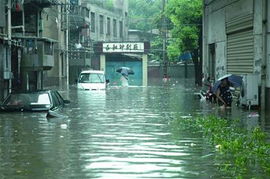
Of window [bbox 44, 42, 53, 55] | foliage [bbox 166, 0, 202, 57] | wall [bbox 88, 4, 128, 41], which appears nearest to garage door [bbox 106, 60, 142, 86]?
wall [bbox 88, 4, 128, 41]

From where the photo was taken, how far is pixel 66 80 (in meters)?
50.0

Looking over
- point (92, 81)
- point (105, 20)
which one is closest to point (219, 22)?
point (92, 81)

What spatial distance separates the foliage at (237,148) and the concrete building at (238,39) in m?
6.09

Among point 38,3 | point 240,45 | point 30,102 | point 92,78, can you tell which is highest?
point 38,3

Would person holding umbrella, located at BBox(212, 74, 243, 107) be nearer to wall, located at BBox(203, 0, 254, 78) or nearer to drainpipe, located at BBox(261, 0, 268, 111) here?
wall, located at BBox(203, 0, 254, 78)

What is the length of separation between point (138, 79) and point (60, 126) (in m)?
55.3

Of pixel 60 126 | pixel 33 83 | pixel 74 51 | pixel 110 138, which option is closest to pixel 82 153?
pixel 110 138

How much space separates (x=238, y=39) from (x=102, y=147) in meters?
16.4

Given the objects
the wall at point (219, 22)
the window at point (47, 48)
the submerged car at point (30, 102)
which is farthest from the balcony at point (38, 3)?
the submerged car at point (30, 102)

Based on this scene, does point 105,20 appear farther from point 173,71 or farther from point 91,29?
point 173,71

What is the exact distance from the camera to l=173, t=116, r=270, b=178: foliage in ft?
30.0

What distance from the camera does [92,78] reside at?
131ft

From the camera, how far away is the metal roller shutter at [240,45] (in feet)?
80.8

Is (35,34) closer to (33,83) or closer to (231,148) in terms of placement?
(33,83)
